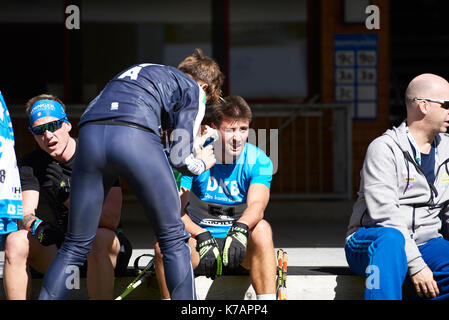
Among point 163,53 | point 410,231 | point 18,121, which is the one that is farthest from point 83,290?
point 163,53

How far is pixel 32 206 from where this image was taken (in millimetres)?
4625

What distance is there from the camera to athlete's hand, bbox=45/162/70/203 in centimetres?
463

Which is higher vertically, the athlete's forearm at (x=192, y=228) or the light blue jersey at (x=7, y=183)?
the light blue jersey at (x=7, y=183)

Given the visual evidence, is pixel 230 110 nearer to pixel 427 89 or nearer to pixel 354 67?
pixel 427 89

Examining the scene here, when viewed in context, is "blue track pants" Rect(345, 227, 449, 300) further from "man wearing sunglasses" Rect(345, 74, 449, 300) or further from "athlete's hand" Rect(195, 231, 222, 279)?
"athlete's hand" Rect(195, 231, 222, 279)

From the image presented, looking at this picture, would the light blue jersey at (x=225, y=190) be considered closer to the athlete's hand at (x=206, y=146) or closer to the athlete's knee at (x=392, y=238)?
the athlete's hand at (x=206, y=146)

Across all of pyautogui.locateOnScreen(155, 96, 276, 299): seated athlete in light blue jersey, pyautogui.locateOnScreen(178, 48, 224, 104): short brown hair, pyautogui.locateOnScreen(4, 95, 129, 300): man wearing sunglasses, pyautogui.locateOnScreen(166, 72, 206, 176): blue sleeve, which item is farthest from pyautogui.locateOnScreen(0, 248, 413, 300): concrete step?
pyautogui.locateOnScreen(178, 48, 224, 104): short brown hair

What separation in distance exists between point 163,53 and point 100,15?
0.89 m

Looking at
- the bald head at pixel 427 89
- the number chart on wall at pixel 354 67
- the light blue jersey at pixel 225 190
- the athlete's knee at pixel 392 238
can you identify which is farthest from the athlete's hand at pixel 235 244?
the number chart on wall at pixel 354 67

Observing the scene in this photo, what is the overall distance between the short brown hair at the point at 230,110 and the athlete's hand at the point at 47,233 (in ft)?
3.88

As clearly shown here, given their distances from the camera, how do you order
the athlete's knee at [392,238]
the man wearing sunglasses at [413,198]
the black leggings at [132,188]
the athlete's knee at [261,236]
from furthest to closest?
the athlete's knee at [261,236]
the man wearing sunglasses at [413,198]
the athlete's knee at [392,238]
the black leggings at [132,188]

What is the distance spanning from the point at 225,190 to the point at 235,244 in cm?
54

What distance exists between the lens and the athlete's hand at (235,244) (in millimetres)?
4344

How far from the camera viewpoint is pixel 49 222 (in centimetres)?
457
